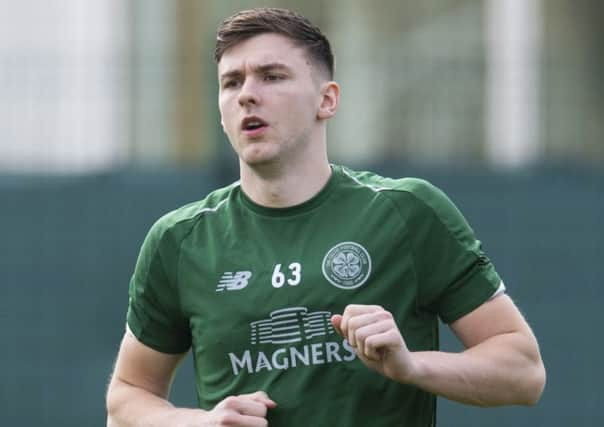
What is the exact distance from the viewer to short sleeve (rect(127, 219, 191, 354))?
173 inches

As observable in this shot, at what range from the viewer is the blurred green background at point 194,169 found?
9.75 meters

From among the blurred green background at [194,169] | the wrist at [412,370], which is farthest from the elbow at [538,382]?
the blurred green background at [194,169]

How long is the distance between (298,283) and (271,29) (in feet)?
2.63

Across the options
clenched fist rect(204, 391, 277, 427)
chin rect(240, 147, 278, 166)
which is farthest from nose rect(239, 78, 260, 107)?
clenched fist rect(204, 391, 277, 427)

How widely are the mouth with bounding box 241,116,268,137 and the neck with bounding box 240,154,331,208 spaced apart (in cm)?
13

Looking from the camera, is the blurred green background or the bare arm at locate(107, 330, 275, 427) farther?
the blurred green background

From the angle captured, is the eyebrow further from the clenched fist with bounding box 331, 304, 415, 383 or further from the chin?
the clenched fist with bounding box 331, 304, 415, 383

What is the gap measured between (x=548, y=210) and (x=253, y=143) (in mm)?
5988

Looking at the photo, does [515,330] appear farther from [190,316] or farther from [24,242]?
[24,242]

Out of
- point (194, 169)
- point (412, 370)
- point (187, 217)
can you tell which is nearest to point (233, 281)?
point (187, 217)

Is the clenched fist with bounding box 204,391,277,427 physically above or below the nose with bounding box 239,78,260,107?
below

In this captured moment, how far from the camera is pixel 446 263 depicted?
4203 millimetres

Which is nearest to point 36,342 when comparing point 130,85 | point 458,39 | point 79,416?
point 79,416

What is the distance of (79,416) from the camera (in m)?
9.76
